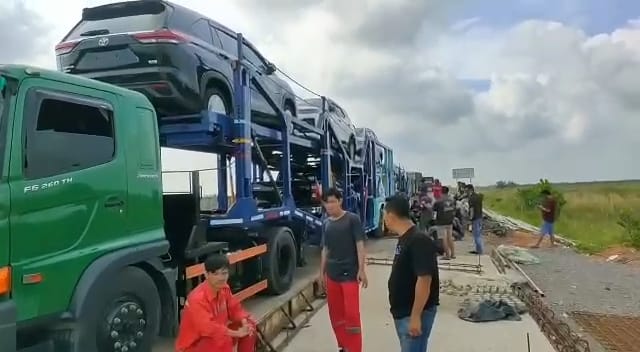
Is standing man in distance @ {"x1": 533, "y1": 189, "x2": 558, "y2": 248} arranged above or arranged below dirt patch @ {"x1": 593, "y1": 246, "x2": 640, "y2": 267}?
above

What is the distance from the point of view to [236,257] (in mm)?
6660

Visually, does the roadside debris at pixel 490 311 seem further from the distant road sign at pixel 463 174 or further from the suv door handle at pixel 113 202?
the distant road sign at pixel 463 174

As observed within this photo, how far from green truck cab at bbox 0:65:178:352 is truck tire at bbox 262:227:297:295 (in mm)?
2872

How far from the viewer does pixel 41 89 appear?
367cm

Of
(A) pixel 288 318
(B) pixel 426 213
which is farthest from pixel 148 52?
(B) pixel 426 213

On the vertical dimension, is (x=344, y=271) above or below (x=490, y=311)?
above

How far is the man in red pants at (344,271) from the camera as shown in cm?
510

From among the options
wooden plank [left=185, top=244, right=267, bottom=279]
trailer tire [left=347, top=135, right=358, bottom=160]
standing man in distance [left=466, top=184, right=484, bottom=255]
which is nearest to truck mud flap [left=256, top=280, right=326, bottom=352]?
wooden plank [left=185, top=244, right=267, bottom=279]

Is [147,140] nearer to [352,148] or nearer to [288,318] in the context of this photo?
[288,318]

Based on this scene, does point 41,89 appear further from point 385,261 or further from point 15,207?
point 385,261

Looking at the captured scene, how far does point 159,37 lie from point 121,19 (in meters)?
0.45

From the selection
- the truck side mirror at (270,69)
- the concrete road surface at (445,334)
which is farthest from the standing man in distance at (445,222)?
the truck side mirror at (270,69)

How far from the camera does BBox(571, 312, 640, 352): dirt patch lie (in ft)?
23.3

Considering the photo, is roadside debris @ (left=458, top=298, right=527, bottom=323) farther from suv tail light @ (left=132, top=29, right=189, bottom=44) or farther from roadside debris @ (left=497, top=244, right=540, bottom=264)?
roadside debris @ (left=497, top=244, right=540, bottom=264)
